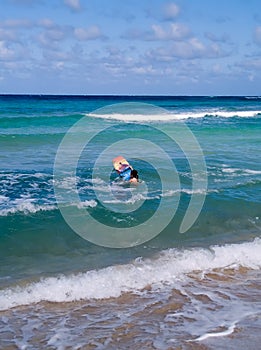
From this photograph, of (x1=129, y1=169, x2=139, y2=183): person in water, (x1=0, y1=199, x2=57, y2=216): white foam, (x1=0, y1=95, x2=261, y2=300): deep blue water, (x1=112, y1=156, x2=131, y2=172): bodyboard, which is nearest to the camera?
(x1=0, y1=95, x2=261, y2=300): deep blue water

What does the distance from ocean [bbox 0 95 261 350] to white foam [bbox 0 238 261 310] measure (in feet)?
0.05

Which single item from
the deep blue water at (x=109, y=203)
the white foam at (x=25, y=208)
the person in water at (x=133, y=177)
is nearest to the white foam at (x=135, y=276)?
the deep blue water at (x=109, y=203)

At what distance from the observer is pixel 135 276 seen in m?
6.57

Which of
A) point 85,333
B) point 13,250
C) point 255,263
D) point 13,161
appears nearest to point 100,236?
point 13,250

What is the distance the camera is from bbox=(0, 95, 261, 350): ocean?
16.8 ft

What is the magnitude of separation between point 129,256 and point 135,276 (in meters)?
0.88

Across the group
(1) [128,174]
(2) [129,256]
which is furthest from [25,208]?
(1) [128,174]

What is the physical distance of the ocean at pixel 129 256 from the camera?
5109 mm

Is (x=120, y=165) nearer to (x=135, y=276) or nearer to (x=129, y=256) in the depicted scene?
(x=129, y=256)

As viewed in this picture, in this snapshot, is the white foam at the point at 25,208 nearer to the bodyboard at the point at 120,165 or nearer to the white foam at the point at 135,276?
the white foam at the point at 135,276

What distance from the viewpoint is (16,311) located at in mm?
5559

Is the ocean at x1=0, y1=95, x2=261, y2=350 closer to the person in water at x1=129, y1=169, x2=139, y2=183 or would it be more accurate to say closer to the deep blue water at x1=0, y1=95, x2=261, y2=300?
the deep blue water at x1=0, y1=95, x2=261, y2=300

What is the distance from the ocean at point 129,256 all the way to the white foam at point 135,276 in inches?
0.6

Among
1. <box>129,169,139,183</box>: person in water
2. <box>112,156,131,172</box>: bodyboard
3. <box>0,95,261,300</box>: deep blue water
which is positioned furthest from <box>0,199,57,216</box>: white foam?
<box>112,156,131,172</box>: bodyboard
